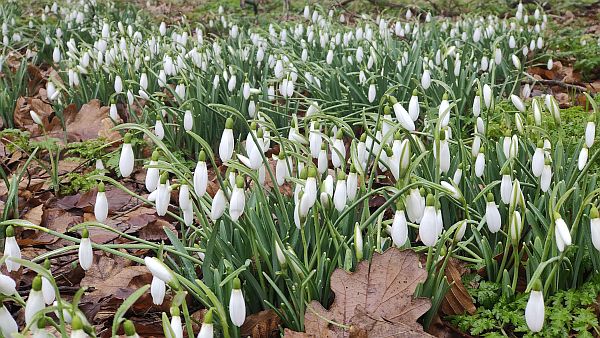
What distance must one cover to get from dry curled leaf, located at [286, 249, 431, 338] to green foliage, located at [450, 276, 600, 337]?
7.0 inches

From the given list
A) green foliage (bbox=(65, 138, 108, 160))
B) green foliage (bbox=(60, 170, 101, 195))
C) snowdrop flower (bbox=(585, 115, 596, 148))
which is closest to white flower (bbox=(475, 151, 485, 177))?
snowdrop flower (bbox=(585, 115, 596, 148))

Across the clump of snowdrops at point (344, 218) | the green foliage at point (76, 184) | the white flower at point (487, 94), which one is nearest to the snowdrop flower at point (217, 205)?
the clump of snowdrops at point (344, 218)

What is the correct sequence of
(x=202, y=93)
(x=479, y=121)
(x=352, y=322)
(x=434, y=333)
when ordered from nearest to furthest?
(x=352, y=322) < (x=434, y=333) < (x=479, y=121) < (x=202, y=93)

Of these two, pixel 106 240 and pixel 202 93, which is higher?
pixel 202 93

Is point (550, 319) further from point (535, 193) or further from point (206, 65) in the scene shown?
point (206, 65)

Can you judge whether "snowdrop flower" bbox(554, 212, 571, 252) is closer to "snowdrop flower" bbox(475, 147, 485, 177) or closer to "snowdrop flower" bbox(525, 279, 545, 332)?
"snowdrop flower" bbox(525, 279, 545, 332)

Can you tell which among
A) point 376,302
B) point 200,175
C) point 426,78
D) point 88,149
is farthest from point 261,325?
point 88,149

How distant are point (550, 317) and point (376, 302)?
Result: 420mm

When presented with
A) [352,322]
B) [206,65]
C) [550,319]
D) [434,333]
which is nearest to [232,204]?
[352,322]

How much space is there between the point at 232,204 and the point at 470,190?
0.86m

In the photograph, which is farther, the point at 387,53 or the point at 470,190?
the point at 387,53

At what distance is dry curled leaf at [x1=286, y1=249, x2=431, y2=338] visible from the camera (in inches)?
62.2

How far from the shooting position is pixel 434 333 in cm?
172

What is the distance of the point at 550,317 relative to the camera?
1625 mm
